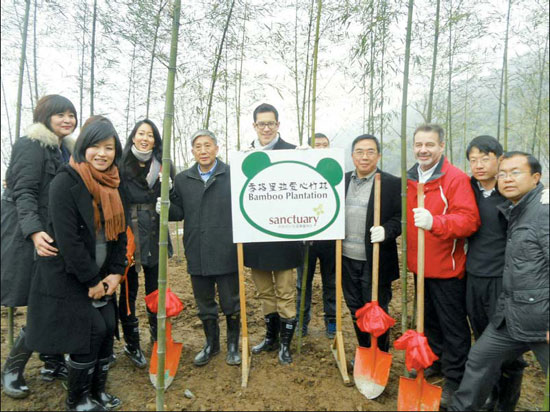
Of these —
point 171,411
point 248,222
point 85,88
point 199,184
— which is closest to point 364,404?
point 171,411

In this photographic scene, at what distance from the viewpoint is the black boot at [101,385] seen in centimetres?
233

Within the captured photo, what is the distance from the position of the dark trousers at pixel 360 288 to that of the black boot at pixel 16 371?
7.84 ft

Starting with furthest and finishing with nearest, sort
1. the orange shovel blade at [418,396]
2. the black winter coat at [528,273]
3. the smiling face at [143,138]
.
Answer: the smiling face at [143,138] → the orange shovel blade at [418,396] → the black winter coat at [528,273]

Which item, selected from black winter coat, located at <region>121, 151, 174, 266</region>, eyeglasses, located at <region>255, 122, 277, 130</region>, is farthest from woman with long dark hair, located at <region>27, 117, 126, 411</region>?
eyeglasses, located at <region>255, 122, 277, 130</region>

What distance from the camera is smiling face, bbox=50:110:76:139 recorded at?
232 cm

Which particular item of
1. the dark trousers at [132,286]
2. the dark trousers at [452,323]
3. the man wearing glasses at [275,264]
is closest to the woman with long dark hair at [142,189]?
the dark trousers at [132,286]

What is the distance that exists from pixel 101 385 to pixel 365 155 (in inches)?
99.2

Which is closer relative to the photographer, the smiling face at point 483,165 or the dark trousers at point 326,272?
the smiling face at point 483,165

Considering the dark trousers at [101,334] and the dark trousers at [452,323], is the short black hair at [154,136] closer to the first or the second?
the dark trousers at [101,334]

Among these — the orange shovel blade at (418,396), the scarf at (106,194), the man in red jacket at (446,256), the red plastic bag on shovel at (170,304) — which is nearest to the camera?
the scarf at (106,194)

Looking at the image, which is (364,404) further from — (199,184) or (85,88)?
(85,88)

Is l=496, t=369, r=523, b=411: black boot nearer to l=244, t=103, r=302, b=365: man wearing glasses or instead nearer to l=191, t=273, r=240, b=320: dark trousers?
l=244, t=103, r=302, b=365: man wearing glasses

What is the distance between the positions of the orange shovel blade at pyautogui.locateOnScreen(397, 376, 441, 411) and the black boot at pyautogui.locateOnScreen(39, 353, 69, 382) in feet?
7.95

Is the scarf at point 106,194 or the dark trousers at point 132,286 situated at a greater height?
the scarf at point 106,194
